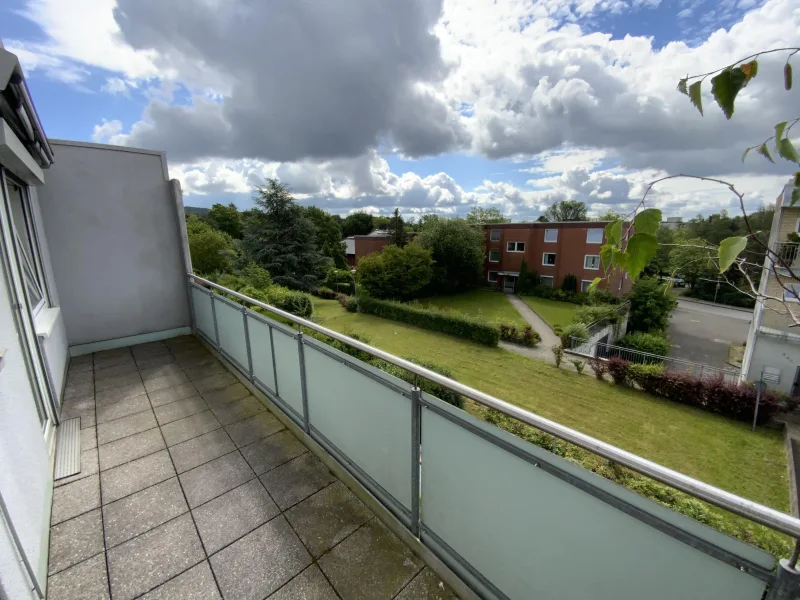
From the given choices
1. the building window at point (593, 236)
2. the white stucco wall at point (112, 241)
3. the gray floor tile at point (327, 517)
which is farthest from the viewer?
the building window at point (593, 236)

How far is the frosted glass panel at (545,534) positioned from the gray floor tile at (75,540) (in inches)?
79.2

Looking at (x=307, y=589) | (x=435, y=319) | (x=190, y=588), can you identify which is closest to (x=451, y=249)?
(x=435, y=319)

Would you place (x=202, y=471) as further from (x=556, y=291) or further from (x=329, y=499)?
(x=556, y=291)

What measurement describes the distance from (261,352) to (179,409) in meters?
1.06

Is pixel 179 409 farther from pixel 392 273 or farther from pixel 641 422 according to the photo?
pixel 392 273

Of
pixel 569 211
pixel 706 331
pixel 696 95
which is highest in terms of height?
pixel 569 211

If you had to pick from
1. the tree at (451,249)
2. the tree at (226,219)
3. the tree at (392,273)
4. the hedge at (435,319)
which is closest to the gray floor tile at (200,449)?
the hedge at (435,319)

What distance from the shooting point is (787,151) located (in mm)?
916

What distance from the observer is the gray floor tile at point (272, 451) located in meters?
2.74

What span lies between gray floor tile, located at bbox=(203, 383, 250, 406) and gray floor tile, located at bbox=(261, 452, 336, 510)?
4.48ft

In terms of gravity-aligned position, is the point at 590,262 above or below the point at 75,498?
below

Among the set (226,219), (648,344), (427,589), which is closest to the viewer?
(427,589)

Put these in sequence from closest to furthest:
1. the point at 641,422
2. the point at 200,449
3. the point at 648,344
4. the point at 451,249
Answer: the point at 200,449, the point at 641,422, the point at 648,344, the point at 451,249

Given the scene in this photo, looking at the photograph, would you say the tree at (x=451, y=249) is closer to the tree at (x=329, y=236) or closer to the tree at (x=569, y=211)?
the tree at (x=329, y=236)
